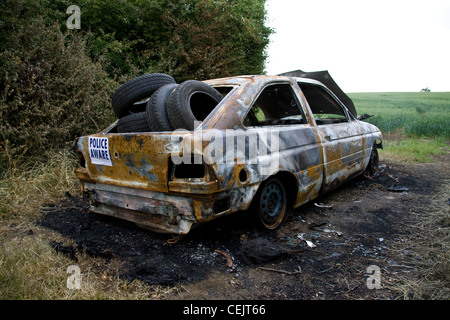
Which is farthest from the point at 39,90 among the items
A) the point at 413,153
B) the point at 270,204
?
the point at 413,153

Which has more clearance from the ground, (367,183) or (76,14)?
(76,14)

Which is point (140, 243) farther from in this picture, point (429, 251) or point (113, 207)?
point (429, 251)

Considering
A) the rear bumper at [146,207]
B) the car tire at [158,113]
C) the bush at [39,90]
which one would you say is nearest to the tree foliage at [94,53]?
the bush at [39,90]

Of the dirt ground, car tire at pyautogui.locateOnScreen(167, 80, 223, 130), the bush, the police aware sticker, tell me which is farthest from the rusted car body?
the bush

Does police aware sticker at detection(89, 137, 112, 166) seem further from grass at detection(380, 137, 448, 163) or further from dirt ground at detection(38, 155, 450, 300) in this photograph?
grass at detection(380, 137, 448, 163)

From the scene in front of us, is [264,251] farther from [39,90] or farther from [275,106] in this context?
[39,90]

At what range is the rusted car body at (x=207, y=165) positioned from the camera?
2.29 m

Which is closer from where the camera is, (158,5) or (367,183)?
(367,183)

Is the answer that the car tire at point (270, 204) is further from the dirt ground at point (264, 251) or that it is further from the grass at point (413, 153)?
the grass at point (413, 153)

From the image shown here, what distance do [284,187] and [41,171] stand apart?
3555 mm

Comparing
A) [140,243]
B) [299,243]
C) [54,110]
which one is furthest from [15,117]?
[299,243]

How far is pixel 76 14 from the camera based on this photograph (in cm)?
729
